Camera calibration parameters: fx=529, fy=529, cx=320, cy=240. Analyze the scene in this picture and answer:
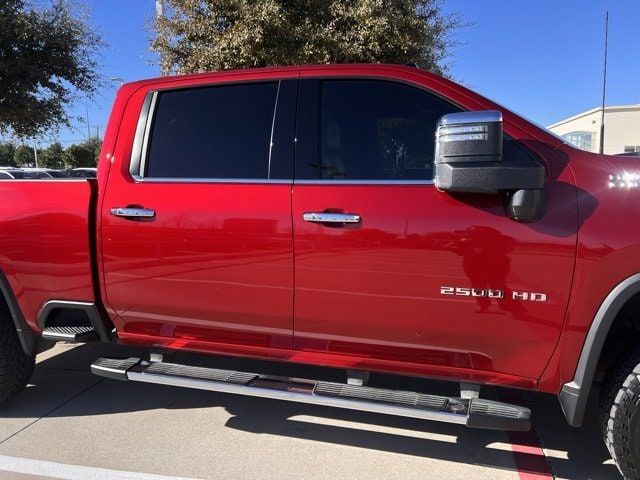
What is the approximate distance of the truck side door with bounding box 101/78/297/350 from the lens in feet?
9.30

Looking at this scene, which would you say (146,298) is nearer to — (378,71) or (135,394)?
(135,394)

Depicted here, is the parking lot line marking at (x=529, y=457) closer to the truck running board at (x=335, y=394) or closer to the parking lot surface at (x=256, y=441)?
the parking lot surface at (x=256, y=441)

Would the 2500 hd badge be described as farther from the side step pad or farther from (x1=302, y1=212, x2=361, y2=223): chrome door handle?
the side step pad

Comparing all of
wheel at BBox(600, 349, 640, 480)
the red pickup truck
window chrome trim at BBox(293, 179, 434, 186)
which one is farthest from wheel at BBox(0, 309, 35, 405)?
wheel at BBox(600, 349, 640, 480)

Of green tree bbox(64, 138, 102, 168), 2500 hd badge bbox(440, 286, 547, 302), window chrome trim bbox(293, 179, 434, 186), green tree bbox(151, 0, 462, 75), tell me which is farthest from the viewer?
green tree bbox(64, 138, 102, 168)

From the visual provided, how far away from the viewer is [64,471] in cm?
294

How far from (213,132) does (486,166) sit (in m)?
1.59

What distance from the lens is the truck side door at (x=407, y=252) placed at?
8.08 feet

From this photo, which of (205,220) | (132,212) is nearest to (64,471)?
(132,212)

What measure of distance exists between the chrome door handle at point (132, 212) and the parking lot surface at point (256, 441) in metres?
1.40

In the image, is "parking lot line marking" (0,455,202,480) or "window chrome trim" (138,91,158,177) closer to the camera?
"parking lot line marking" (0,455,202,480)

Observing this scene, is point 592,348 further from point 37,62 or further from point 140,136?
point 37,62

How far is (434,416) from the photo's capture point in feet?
8.42

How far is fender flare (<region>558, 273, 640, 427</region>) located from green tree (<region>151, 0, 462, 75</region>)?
6.03 m
